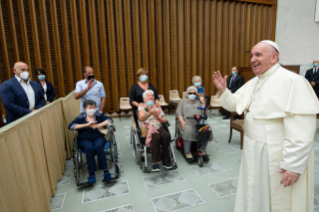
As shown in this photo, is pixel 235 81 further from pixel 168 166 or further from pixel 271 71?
pixel 271 71

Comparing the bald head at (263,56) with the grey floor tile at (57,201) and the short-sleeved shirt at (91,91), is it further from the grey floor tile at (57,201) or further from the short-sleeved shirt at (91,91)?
the short-sleeved shirt at (91,91)

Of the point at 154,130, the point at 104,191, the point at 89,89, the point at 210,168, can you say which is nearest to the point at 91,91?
the point at 89,89

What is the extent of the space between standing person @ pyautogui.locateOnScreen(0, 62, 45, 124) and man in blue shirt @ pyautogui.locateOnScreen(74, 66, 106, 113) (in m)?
0.66

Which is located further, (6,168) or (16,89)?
(16,89)

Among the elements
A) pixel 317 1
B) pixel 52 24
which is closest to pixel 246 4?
pixel 317 1

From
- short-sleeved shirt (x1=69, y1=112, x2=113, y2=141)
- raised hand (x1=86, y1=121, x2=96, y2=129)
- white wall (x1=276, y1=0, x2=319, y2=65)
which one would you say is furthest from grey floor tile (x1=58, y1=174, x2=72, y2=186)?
white wall (x1=276, y1=0, x2=319, y2=65)

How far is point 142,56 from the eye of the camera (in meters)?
6.88

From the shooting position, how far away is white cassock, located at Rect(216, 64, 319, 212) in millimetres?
1216

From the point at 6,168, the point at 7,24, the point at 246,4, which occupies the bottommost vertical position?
the point at 6,168

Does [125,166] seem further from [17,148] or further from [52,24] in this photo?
[52,24]

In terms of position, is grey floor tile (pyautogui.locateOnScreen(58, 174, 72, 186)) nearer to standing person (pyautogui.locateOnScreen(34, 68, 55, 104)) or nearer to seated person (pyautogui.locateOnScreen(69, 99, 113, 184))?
seated person (pyautogui.locateOnScreen(69, 99, 113, 184))

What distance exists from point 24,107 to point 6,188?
179 centimetres

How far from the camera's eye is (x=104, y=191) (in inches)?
98.2

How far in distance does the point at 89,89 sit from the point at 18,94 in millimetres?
1004
